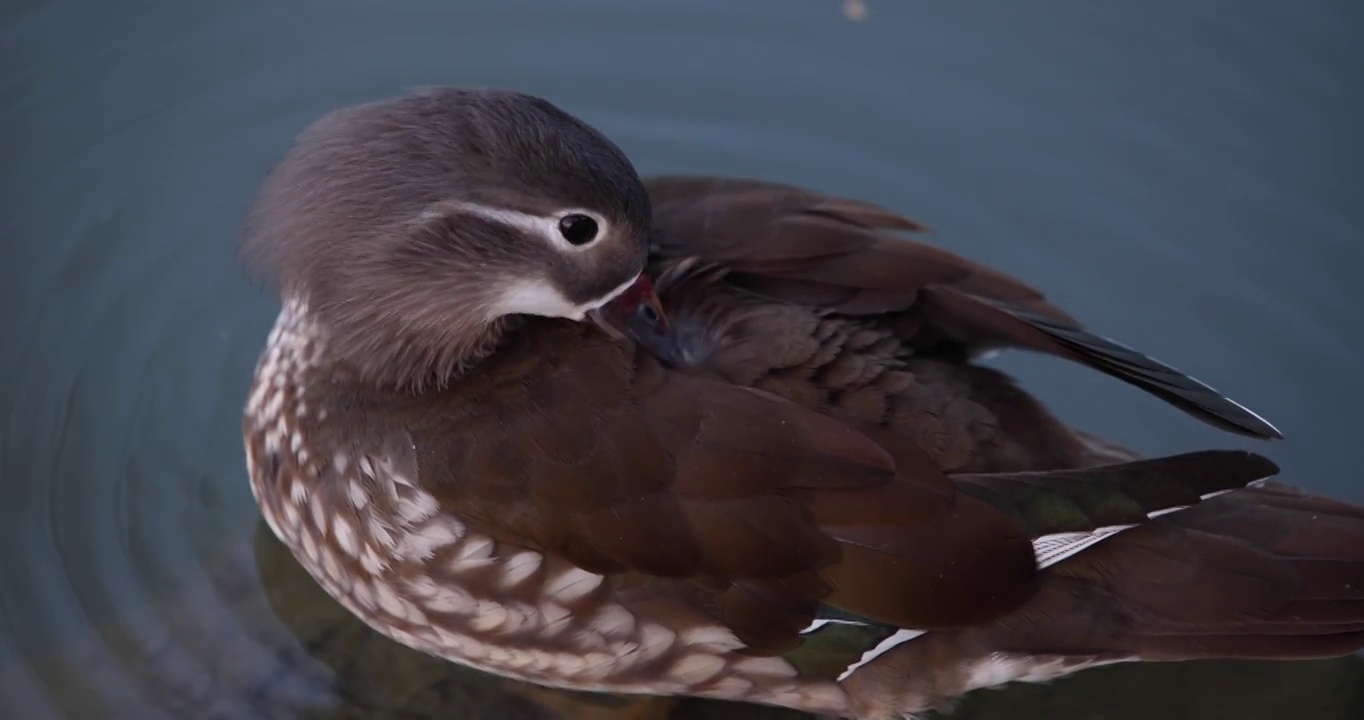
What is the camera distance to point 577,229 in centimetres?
202

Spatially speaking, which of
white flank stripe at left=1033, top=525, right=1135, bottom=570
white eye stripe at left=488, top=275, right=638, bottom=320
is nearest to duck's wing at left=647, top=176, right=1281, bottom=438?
white eye stripe at left=488, top=275, right=638, bottom=320

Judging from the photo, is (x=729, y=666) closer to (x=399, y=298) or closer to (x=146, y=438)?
(x=399, y=298)

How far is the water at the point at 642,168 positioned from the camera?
2.56m

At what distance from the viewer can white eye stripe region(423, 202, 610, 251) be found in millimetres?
2006

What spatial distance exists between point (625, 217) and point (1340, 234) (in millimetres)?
2044

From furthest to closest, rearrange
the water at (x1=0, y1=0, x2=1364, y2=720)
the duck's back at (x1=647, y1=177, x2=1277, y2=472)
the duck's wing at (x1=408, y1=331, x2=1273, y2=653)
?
the water at (x1=0, y1=0, x2=1364, y2=720), the duck's back at (x1=647, y1=177, x2=1277, y2=472), the duck's wing at (x1=408, y1=331, x2=1273, y2=653)

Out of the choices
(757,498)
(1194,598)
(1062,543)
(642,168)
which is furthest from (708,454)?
(642,168)

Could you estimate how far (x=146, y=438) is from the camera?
110 inches

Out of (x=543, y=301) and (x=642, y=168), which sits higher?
(x=642, y=168)

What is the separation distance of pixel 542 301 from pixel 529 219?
15 centimetres

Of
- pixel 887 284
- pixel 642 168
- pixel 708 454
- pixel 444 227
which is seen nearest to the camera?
pixel 708 454

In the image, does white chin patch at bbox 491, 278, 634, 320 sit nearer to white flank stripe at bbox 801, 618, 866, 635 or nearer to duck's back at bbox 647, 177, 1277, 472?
duck's back at bbox 647, 177, 1277, 472

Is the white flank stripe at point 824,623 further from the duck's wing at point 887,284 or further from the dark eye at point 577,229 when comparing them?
the dark eye at point 577,229

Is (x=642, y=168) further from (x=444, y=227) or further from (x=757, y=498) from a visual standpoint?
→ (x=757, y=498)
